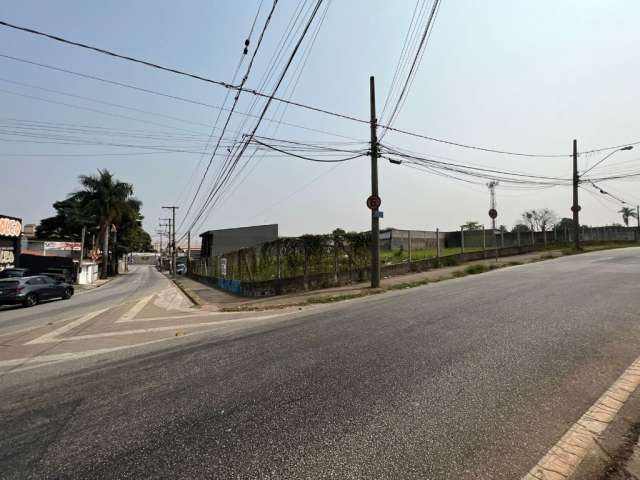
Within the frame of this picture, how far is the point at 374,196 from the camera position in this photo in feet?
52.0

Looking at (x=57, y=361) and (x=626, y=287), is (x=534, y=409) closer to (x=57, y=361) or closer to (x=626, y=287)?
(x=57, y=361)

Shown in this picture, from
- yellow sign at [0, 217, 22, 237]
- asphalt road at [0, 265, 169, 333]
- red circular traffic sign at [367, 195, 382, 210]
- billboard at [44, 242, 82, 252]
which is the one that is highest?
yellow sign at [0, 217, 22, 237]

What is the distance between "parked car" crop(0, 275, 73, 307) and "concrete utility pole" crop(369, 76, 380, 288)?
17098 mm

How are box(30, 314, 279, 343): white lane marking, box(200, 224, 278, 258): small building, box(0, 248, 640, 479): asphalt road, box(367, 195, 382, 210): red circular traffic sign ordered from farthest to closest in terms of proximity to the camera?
box(200, 224, 278, 258): small building
box(367, 195, 382, 210): red circular traffic sign
box(30, 314, 279, 343): white lane marking
box(0, 248, 640, 479): asphalt road

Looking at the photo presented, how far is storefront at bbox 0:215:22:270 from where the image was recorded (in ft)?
105

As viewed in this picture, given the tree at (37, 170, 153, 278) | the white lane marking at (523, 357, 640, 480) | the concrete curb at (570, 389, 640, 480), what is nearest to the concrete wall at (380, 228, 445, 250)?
the white lane marking at (523, 357, 640, 480)

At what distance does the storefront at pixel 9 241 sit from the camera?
31891mm

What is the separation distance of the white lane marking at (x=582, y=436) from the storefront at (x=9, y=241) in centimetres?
3897

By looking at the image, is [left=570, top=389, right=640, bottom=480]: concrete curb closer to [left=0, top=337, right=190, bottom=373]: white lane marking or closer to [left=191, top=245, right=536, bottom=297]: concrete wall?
[left=0, top=337, right=190, bottom=373]: white lane marking

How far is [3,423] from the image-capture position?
3973 mm

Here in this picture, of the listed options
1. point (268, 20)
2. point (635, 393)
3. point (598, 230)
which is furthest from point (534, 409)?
point (598, 230)

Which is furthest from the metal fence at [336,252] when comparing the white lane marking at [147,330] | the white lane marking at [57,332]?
the white lane marking at [57,332]

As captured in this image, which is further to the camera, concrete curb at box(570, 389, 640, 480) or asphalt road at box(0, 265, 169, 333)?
asphalt road at box(0, 265, 169, 333)

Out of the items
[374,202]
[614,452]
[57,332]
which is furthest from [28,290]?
[614,452]
